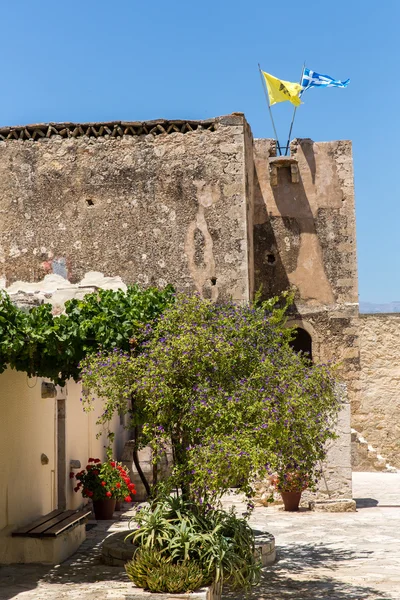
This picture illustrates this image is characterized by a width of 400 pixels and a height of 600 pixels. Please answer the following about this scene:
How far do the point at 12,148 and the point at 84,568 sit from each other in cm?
1002

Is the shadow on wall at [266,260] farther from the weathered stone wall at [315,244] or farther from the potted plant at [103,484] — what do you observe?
the potted plant at [103,484]

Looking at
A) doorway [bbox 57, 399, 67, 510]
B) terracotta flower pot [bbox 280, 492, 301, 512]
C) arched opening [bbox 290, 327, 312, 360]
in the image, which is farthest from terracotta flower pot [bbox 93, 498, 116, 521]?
arched opening [bbox 290, 327, 312, 360]

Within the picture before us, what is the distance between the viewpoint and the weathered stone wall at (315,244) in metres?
19.5

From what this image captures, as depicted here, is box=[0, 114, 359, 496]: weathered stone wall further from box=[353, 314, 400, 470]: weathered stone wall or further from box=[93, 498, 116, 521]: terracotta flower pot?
box=[353, 314, 400, 470]: weathered stone wall

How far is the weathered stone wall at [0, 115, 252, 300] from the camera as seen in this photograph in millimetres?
16156

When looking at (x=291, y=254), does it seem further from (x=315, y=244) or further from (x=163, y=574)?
(x=163, y=574)

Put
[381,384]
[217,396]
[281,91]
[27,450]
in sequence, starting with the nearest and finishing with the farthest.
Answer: [217,396]
[27,450]
[281,91]
[381,384]

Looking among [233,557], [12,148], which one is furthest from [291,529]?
[12,148]

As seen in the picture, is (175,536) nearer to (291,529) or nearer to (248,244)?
(291,529)

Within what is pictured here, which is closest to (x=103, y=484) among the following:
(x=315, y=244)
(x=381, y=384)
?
(x=315, y=244)

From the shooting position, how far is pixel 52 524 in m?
10.1

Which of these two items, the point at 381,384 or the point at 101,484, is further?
the point at 381,384

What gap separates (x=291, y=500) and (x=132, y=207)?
646cm

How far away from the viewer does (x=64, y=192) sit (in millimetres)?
16641
